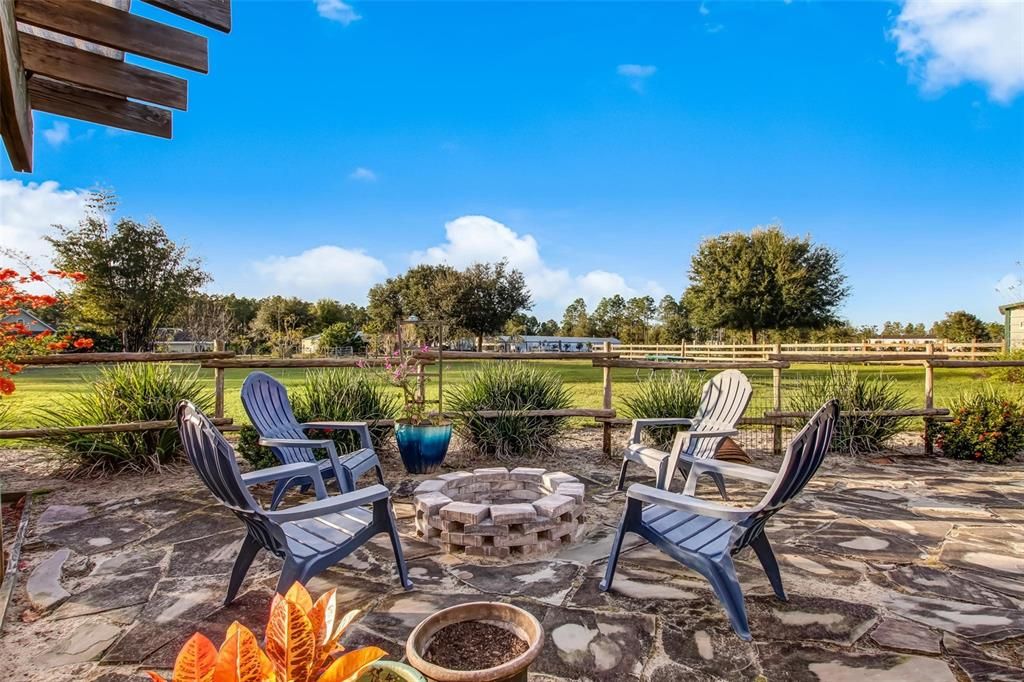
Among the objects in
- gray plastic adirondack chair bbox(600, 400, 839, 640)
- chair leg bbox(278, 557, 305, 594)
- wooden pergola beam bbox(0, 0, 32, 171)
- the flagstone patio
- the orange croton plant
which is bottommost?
the flagstone patio

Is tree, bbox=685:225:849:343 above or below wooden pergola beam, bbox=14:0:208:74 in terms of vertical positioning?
above

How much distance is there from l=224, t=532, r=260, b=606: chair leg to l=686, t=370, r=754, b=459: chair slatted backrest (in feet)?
9.26

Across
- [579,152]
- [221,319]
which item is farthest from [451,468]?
[221,319]

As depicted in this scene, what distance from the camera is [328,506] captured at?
220cm

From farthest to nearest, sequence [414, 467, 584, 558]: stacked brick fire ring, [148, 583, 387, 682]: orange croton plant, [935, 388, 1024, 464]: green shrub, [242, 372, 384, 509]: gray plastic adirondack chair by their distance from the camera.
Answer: [935, 388, 1024, 464]: green shrub < [242, 372, 384, 509]: gray plastic adirondack chair < [414, 467, 584, 558]: stacked brick fire ring < [148, 583, 387, 682]: orange croton plant

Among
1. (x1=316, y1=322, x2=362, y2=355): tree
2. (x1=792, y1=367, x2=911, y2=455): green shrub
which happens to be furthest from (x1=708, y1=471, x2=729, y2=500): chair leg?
(x1=316, y1=322, x2=362, y2=355): tree

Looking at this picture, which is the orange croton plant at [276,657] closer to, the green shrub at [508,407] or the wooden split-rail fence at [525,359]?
the wooden split-rail fence at [525,359]

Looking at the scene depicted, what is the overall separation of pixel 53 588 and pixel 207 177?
69.7ft

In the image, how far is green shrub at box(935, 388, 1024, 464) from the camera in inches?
215

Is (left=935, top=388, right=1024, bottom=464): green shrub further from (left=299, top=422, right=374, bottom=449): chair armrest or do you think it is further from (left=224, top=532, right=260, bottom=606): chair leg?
(left=224, top=532, right=260, bottom=606): chair leg

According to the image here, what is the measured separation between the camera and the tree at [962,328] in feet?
82.7

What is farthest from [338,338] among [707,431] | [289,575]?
[289,575]

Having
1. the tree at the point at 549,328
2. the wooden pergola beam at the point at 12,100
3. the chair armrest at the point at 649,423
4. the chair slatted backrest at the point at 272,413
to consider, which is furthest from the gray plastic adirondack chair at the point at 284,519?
the tree at the point at 549,328

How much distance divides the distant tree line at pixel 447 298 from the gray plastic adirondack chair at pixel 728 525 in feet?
14.7
